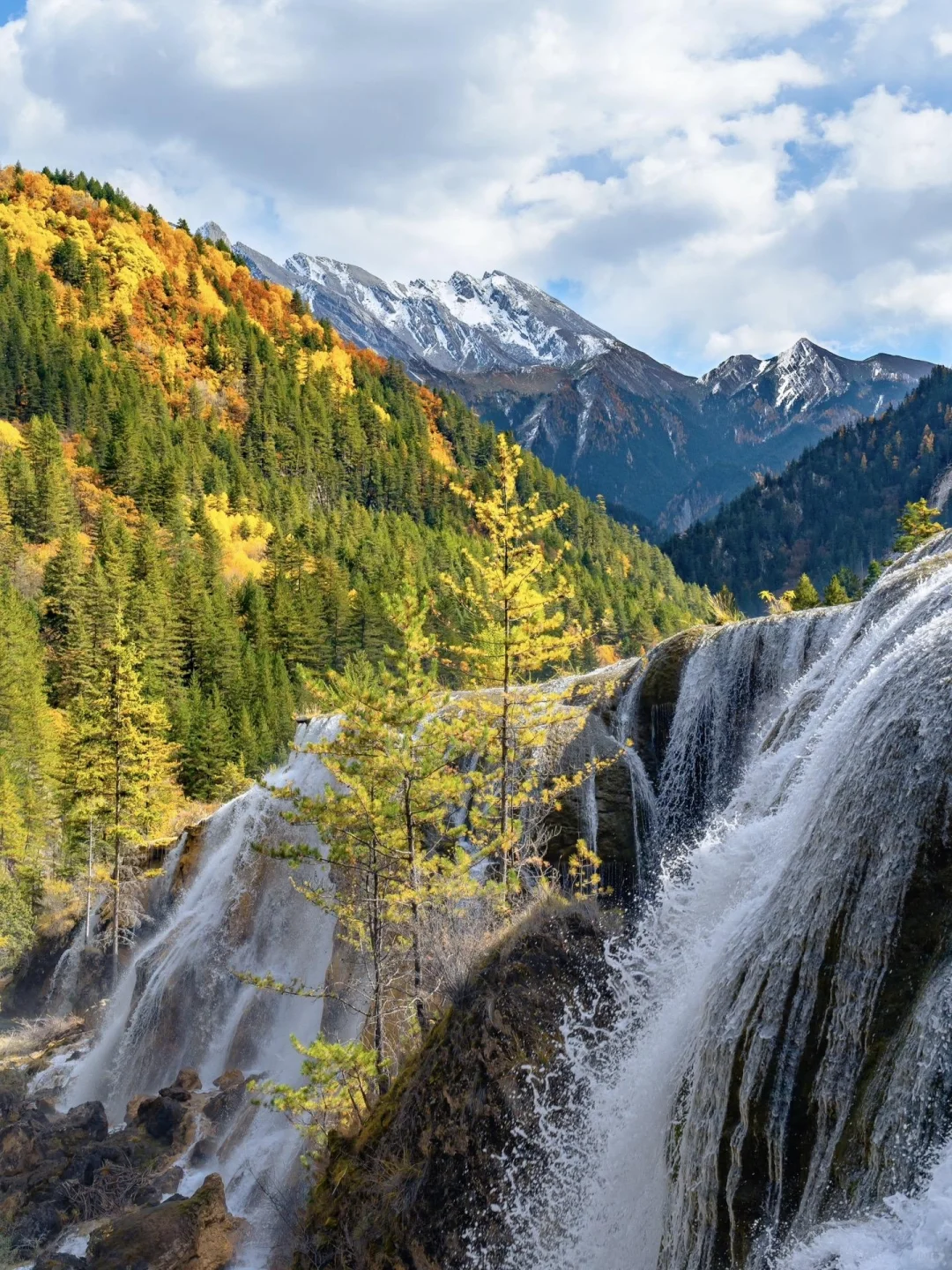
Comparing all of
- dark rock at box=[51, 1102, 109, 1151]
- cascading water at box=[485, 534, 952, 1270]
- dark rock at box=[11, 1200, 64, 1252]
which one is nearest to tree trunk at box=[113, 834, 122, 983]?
dark rock at box=[51, 1102, 109, 1151]

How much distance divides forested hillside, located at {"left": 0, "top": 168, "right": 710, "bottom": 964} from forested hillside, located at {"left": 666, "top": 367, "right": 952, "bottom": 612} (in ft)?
146

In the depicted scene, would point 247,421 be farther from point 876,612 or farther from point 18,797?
point 876,612

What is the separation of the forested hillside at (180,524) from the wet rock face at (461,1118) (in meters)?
5.12

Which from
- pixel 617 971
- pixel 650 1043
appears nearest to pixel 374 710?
pixel 617 971

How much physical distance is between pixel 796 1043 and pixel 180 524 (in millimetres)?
66052

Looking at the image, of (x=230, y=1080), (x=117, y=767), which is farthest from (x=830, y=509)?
(x=230, y=1080)

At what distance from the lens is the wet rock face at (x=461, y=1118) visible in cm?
853

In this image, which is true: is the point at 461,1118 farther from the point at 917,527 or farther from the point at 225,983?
the point at 917,527

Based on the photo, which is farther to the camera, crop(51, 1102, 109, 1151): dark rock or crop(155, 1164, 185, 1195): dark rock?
crop(51, 1102, 109, 1151): dark rock

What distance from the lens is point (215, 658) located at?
53.5 m

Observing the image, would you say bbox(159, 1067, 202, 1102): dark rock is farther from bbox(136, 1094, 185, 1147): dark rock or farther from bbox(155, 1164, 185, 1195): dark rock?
bbox(155, 1164, 185, 1195): dark rock

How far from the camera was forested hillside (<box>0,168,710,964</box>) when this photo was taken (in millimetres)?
39531

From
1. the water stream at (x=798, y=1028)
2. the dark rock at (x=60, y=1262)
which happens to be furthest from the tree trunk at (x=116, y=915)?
the water stream at (x=798, y=1028)

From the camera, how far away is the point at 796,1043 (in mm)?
5820
